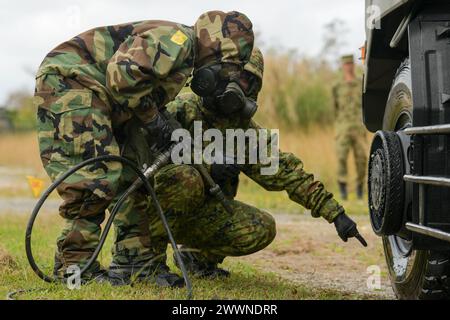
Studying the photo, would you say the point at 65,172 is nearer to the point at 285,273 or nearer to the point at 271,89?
the point at 285,273

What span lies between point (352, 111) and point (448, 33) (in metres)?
9.36

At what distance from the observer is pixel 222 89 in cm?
432

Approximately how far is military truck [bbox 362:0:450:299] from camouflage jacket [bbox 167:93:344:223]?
1.54 ft

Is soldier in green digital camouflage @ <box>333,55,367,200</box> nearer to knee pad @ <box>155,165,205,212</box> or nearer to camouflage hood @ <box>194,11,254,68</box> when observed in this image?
knee pad @ <box>155,165,205,212</box>

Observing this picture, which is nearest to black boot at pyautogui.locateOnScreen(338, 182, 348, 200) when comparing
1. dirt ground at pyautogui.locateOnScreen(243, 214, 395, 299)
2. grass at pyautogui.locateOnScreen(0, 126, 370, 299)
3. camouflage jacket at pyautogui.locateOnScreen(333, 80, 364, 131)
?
grass at pyautogui.locateOnScreen(0, 126, 370, 299)

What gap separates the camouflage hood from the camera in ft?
13.7

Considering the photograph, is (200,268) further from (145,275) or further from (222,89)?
(222,89)

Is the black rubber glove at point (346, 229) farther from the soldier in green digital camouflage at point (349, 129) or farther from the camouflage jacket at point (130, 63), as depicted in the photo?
the soldier in green digital camouflage at point (349, 129)

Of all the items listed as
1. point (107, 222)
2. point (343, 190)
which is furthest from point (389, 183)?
point (343, 190)

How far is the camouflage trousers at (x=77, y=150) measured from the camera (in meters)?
4.05

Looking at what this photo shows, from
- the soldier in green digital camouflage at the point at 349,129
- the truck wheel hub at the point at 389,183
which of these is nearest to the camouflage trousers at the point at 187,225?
the truck wheel hub at the point at 389,183

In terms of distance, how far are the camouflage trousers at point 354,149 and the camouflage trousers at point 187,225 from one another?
7.76 meters

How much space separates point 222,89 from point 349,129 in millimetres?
8256

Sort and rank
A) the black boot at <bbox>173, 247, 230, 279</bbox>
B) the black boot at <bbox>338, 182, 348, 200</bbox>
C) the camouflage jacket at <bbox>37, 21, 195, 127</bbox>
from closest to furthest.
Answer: the camouflage jacket at <bbox>37, 21, 195, 127</bbox>
the black boot at <bbox>173, 247, 230, 279</bbox>
the black boot at <bbox>338, 182, 348, 200</bbox>
